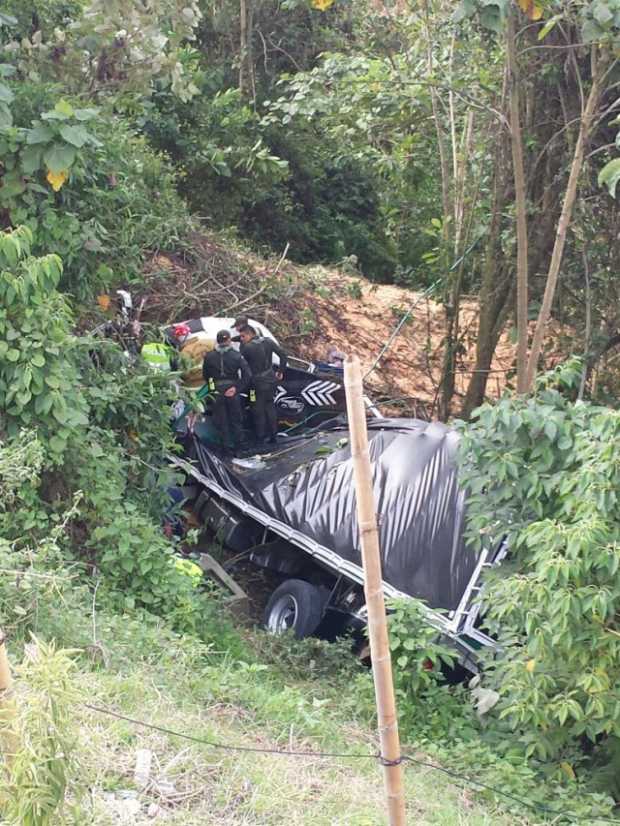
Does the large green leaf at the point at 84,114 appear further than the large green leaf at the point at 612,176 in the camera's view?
Yes

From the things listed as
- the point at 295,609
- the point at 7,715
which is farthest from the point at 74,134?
the point at 7,715

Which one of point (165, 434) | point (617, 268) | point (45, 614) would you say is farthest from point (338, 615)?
point (617, 268)

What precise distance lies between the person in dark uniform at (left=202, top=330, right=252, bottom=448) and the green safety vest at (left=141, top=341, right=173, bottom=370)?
0.83 meters

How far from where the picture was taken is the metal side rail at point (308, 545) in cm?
561

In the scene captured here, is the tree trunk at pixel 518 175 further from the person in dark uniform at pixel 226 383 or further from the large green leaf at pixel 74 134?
the large green leaf at pixel 74 134

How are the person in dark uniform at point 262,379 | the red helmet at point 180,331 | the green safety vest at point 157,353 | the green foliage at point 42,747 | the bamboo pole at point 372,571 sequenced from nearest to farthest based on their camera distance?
the green foliage at point 42,747, the bamboo pole at point 372,571, the green safety vest at point 157,353, the person in dark uniform at point 262,379, the red helmet at point 180,331

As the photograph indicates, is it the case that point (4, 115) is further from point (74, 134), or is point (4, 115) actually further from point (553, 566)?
point (553, 566)

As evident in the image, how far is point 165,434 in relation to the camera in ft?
23.7

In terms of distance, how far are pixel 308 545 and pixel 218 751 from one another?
116 inches

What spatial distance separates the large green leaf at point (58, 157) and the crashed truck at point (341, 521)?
2477 millimetres

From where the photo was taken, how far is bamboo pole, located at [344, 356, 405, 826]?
2.79 m

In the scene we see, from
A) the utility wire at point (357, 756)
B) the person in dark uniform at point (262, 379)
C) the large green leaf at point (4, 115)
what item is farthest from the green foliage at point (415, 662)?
the person in dark uniform at point (262, 379)

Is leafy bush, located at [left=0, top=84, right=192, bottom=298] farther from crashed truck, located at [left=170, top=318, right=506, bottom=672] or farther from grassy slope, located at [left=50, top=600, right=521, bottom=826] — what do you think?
grassy slope, located at [left=50, top=600, right=521, bottom=826]

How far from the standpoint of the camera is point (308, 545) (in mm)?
6738
